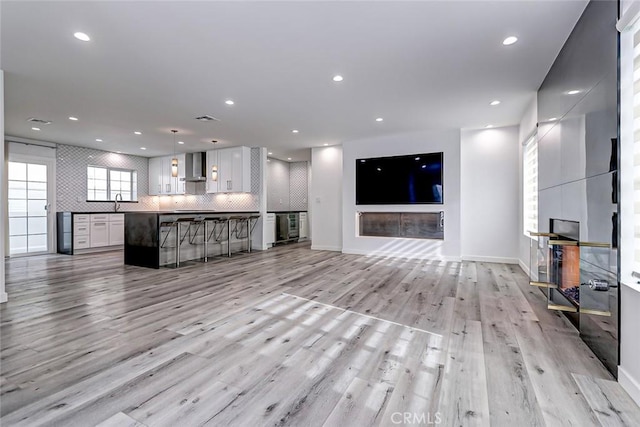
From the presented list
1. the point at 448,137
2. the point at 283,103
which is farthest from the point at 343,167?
the point at 283,103

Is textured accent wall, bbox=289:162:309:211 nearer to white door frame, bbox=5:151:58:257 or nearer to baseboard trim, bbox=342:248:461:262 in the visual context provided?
baseboard trim, bbox=342:248:461:262

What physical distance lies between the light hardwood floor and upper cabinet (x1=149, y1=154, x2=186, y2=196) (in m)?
5.01

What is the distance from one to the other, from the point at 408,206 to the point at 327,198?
203 cm

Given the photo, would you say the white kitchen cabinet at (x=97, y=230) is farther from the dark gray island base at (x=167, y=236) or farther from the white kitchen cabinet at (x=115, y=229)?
the dark gray island base at (x=167, y=236)

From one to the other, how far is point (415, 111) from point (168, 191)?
23.6 ft

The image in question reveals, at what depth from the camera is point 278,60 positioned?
123 inches

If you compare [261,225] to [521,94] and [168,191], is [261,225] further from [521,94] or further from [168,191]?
[521,94]

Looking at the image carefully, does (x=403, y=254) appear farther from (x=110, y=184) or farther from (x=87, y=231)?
(x=110, y=184)

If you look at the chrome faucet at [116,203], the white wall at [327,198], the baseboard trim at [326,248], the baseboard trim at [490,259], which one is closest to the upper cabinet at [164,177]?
the chrome faucet at [116,203]

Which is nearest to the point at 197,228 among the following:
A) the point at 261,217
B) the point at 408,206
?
the point at 261,217

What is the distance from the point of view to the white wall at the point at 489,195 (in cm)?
549

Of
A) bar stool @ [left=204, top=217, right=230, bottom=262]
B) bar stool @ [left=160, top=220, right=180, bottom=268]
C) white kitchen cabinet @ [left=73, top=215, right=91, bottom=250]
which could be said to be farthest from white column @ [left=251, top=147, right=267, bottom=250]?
white kitchen cabinet @ [left=73, top=215, right=91, bottom=250]

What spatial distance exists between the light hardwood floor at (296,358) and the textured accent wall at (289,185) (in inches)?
228

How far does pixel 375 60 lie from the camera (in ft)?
10.2
